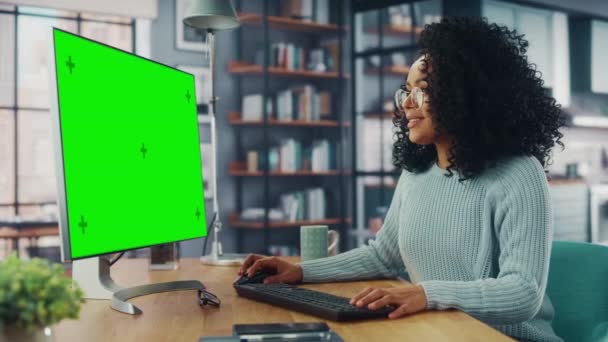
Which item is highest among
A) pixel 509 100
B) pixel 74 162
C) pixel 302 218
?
pixel 509 100

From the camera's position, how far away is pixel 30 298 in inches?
25.5

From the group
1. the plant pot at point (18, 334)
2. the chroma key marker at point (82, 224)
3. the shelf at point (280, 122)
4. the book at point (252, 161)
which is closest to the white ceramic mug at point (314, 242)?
the chroma key marker at point (82, 224)

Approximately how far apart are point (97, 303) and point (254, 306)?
0.30 m

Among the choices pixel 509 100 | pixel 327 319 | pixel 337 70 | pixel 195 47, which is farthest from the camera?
pixel 337 70

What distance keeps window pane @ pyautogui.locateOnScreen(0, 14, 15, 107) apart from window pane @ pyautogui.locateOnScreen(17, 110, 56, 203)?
0.13 meters

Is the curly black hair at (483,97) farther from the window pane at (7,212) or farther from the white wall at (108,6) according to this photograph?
the window pane at (7,212)

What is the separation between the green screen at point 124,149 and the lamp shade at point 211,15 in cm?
62

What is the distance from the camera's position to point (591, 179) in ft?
18.5

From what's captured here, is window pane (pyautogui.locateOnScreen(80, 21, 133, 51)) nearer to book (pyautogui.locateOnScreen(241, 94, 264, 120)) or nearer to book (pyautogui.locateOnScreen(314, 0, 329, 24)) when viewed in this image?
book (pyautogui.locateOnScreen(241, 94, 264, 120))

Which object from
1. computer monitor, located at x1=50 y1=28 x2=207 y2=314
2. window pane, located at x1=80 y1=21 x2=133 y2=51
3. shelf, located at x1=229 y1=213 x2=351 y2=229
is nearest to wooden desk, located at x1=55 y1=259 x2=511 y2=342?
computer monitor, located at x1=50 y1=28 x2=207 y2=314

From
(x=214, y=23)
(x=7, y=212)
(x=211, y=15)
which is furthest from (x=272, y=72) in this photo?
(x=211, y=15)

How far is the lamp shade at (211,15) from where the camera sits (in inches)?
80.6

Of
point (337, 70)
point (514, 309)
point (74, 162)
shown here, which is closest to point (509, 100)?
point (514, 309)

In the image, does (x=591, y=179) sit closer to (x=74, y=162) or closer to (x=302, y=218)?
(x=302, y=218)
